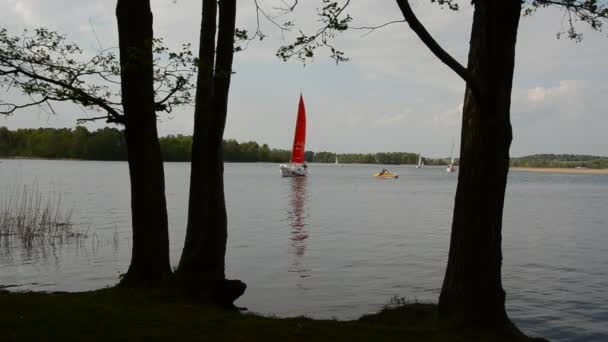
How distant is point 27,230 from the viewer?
22.4m

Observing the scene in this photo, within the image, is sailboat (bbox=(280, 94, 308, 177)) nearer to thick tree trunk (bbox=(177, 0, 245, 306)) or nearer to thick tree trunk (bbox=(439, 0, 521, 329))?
thick tree trunk (bbox=(177, 0, 245, 306))

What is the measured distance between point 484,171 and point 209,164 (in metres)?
4.54

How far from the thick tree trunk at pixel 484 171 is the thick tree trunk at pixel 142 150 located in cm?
474

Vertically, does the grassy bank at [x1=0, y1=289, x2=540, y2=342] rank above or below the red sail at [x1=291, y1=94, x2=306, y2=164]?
below

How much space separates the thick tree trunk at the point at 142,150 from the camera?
895 cm

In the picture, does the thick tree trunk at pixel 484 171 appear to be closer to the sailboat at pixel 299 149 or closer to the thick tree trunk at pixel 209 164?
the thick tree trunk at pixel 209 164

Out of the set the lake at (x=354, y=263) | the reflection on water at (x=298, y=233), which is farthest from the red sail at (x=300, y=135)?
the lake at (x=354, y=263)

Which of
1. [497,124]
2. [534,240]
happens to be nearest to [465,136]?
[497,124]

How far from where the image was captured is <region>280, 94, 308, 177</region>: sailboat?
7312 centimetres

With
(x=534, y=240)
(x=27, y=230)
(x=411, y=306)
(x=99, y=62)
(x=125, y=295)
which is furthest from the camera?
(x=534, y=240)

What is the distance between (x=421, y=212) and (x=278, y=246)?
818 inches

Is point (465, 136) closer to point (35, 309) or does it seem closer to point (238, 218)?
point (35, 309)

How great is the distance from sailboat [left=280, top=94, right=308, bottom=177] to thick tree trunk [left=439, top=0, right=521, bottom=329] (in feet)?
212

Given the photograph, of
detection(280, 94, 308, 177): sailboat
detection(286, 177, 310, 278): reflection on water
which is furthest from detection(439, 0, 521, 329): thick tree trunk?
detection(280, 94, 308, 177): sailboat
